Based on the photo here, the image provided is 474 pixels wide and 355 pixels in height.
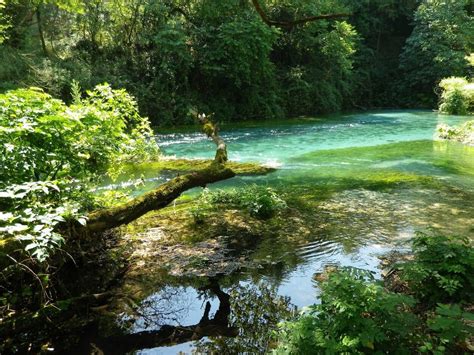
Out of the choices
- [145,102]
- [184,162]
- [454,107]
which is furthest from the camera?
[454,107]

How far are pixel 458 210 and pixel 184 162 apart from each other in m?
6.71

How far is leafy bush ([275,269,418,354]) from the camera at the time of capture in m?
2.73

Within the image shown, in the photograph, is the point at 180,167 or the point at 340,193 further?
the point at 180,167

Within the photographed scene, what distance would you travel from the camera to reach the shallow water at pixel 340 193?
4617mm

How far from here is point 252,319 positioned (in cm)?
398

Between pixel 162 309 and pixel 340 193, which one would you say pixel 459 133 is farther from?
pixel 162 309

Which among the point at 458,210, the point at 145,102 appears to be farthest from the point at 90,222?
the point at 145,102

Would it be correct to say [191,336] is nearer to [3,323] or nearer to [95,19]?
[3,323]

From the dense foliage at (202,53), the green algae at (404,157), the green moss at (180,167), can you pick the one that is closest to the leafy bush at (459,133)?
the green algae at (404,157)

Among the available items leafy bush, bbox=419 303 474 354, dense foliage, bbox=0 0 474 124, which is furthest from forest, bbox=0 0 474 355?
dense foliage, bbox=0 0 474 124

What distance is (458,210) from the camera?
7.13 metres

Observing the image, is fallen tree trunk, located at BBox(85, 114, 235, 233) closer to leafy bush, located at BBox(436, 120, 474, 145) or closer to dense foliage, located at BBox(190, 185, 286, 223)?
dense foliage, located at BBox(190, 185, 286, 223)

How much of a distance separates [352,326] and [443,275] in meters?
1.50

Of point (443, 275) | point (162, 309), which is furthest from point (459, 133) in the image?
point (162, 309)
